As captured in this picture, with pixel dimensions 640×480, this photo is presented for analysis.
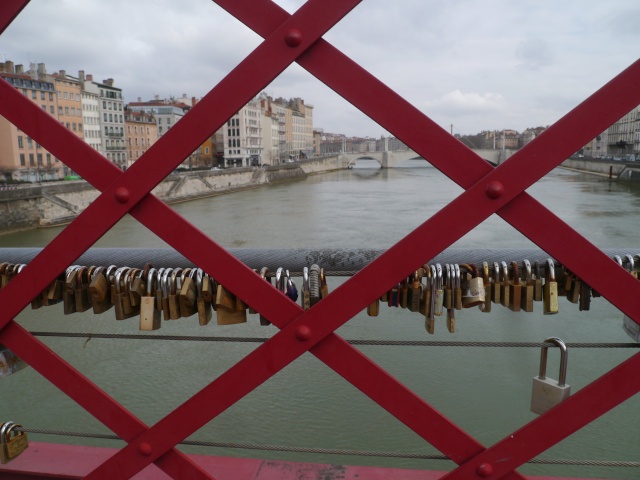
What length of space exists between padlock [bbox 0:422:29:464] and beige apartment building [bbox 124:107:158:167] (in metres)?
40.3

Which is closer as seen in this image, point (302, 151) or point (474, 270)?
point (474, 270)

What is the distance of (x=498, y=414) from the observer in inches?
165

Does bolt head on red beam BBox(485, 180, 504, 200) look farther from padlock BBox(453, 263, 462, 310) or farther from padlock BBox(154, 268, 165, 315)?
padlock BBox(154, 268, 165, 315)

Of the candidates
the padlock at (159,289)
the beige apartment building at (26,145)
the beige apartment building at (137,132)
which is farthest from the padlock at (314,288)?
the beige apartment building at (137,132)

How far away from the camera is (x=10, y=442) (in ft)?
4.35

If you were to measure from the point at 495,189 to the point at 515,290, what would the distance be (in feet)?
1.38

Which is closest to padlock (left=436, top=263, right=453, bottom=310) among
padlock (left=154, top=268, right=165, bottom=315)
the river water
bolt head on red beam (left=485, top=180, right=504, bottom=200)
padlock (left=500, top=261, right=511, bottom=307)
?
padlock (left=500, top=261, right=511, bottom=307)

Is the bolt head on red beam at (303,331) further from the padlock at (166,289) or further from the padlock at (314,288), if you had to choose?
the padlock at (166,289)

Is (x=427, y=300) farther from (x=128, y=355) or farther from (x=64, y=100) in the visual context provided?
(x=64, y=100)

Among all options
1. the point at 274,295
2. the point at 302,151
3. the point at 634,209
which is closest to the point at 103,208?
the point at 274,295

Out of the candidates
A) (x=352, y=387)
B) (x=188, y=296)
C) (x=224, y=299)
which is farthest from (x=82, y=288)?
(x=352, y=387)

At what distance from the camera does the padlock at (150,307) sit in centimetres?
122

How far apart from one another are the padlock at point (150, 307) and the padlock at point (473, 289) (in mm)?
670

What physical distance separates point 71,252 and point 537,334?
557cm
